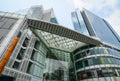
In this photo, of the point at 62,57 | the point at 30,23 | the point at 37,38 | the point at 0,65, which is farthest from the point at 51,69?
the point at 0,65

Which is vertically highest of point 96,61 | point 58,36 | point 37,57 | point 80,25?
point 80,25

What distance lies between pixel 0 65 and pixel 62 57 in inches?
1477

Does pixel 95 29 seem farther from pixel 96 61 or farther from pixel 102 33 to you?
pixel 96 61

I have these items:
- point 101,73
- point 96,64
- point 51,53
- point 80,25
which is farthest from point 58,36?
point 80,25

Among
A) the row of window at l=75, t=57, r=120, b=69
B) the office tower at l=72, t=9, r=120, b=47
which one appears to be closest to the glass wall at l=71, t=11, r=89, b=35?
the office tower at l=72, t=9, r=120, b=47

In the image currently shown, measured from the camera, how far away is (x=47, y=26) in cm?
3447

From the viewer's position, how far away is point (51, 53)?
44.8 meters

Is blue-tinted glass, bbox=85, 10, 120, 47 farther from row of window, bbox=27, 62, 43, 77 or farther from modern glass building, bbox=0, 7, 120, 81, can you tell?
row of window, bbox=27, 62, 43, 77

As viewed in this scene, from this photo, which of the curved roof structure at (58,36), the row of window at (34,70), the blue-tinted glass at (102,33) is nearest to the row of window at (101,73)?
the curved roof structure at (58,36)

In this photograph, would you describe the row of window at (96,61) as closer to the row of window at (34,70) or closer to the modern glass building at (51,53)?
the modern glass building at (51,53)

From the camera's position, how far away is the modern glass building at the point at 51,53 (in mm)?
27327

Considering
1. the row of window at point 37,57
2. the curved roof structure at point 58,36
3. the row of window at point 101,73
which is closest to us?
the row of window at point 37,57

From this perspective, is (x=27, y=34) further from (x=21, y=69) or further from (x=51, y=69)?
(x=51, y=69)

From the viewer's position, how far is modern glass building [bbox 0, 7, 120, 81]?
89.7 ft
